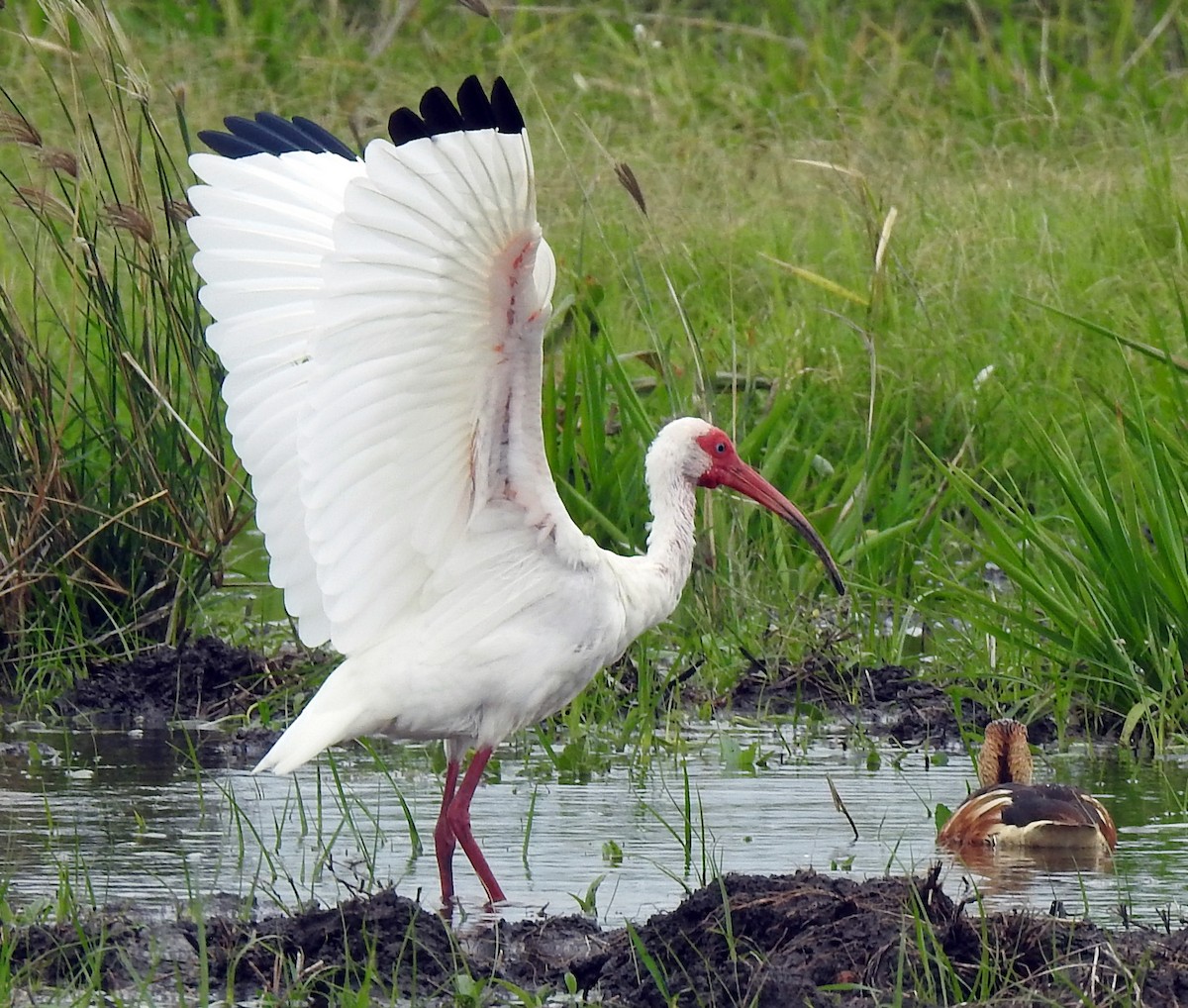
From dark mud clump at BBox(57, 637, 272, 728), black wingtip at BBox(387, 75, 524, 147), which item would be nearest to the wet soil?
black wingtip at BBox(387, 75, 524, 147)

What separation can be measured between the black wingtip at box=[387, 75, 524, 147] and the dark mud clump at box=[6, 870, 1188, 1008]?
1577 millimetres

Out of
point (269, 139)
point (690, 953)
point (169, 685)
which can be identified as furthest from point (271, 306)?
point (690, 953)

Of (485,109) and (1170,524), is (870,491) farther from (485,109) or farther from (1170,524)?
(485,109)

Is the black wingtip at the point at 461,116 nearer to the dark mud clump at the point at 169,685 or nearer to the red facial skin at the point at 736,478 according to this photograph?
the red facial skin at the point at 736,478

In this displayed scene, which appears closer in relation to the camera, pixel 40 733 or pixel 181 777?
pixel 181 777

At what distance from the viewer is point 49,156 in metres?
6.49

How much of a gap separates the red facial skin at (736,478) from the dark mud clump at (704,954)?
1.91 m

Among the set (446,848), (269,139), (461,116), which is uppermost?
(269,139)

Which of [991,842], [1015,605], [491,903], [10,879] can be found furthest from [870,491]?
[10,879]

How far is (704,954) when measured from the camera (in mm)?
4566

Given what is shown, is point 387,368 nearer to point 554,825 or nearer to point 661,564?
point 661,564

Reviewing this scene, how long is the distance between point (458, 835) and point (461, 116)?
184 centimetres

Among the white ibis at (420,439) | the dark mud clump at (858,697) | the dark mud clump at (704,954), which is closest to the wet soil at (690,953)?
the dark mud clump at (704,954)

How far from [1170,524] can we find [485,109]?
282 cm
